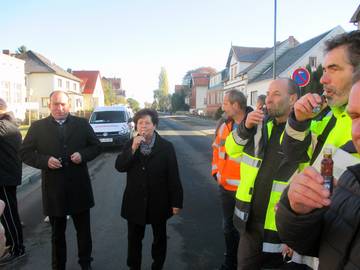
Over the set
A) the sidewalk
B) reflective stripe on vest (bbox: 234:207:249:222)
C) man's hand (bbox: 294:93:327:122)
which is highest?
man's hand (bbox: 294:93:327:122)

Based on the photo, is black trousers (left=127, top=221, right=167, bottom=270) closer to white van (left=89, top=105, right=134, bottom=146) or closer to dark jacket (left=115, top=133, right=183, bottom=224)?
dark jacket (left=115, top=133, right=183, bottom=224)

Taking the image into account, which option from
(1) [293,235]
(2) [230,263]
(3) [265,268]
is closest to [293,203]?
(1) [293,235]

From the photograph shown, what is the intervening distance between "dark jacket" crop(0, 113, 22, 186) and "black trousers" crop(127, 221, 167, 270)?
1914 mm

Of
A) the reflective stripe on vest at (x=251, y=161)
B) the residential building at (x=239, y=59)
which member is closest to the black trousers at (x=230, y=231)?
the reflective stripe on vest at (x=251, y=161)

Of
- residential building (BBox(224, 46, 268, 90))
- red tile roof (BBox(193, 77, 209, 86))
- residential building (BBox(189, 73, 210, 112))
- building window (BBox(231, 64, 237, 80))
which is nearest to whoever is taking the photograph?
residential building (BBox(224, 46, 268, 90))

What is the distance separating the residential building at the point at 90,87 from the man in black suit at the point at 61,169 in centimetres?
6584

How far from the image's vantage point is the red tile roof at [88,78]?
232 ft

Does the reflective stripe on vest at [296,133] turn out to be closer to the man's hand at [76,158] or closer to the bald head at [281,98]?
the bald head at [281,98]

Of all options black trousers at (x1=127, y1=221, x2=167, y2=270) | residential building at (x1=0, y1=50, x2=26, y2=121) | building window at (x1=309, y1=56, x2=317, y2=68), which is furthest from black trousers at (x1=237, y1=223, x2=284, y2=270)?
building window at (x1=309, y1=56, x2=317, y2=68)

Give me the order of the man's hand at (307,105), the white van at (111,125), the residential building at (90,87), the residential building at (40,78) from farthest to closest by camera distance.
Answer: the residential building at (90,87) < the residential building at (40,78) < the white van at (111,125) < the man's hand at (307,105)

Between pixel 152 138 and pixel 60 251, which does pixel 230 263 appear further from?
pixel 60 251

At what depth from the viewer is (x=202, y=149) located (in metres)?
16.2

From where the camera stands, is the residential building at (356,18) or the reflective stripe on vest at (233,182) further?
the residential building at (356,18)

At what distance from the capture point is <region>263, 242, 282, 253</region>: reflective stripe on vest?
2.68m
